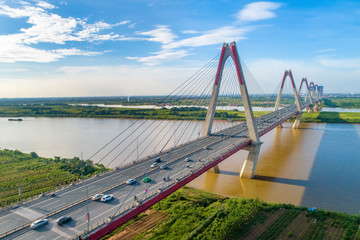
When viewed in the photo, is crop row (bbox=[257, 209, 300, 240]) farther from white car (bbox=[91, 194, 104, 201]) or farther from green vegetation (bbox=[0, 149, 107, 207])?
green vegetation (bbox=[0, 149, 107, 207])

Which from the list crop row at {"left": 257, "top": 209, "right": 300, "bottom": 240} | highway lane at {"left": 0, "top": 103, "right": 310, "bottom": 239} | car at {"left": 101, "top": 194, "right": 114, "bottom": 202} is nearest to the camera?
highway lane at {"left": 0, "top": 103, "right": 310, "bottom": 239}

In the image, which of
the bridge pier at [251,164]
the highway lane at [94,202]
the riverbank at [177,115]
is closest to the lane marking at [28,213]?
the highway lane at [94,202]

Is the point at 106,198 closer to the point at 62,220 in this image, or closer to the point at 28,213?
the point at 62,220

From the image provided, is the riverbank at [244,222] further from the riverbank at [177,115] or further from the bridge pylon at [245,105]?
the riverbank at [177,115]

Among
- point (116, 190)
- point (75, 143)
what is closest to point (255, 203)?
point (116, 190)

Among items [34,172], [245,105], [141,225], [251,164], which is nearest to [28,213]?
[141,225]

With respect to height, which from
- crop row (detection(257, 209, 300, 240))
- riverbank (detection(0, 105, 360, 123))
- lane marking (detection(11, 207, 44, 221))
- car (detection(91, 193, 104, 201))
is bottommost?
crop row (detection(257, 209, 300, 240))

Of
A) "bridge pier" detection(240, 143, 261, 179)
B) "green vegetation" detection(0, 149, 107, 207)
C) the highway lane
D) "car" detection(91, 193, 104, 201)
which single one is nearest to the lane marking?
the highway lane
